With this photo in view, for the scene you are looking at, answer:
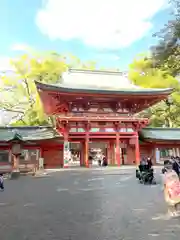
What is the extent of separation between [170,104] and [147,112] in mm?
3319

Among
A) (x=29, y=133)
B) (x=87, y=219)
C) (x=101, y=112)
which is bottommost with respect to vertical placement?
(x=87, y=219)

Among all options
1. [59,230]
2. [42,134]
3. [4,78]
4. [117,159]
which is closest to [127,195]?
[59,230]

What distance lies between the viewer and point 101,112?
1058 inches

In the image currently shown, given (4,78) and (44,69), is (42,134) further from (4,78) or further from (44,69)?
(4,78)

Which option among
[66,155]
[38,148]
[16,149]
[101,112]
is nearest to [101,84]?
[101,112]

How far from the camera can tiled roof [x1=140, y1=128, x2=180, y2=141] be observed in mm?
→ 28744

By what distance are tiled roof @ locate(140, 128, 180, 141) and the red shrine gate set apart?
2.20m

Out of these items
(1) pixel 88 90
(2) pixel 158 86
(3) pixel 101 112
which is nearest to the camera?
(1) pixel 88 90

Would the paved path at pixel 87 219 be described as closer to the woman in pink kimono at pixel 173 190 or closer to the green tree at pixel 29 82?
the woman in pink kimono at pixel 173 190

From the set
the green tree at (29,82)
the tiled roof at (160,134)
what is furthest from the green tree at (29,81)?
the tiled roof at (160,134)

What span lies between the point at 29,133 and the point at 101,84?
9841 mm

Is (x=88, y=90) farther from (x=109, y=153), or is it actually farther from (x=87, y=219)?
(x=87, y=219)

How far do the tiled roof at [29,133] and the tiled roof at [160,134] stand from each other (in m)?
9.64

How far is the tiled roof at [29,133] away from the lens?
2625 centimetres
